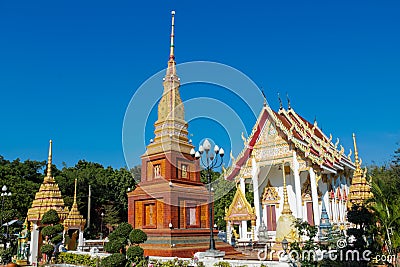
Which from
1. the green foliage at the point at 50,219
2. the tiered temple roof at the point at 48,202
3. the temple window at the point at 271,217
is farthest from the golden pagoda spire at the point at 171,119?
the temple window at the point at 271,217

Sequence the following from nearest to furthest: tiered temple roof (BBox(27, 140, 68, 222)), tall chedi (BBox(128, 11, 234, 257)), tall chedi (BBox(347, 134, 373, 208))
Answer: tall chedi (BBox(128, 11, 234, 257)) < tall chedi (BBox(347, 134, 373, 208)) < tiered temple roof (BBox(27, 140, 68, 222))

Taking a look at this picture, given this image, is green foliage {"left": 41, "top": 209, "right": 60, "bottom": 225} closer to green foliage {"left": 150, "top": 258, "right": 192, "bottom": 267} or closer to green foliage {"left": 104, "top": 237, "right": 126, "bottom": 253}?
green foliage {"left": 104, "top": 237, "right": 126, "bottom": 253}

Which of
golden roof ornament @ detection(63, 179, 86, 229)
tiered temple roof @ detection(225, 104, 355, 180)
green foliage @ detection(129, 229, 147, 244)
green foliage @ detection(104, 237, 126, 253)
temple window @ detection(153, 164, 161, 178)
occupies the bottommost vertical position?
green foliage @ detection(104, 237, 126, 253)

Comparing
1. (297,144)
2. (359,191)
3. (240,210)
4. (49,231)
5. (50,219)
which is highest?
(297,144)

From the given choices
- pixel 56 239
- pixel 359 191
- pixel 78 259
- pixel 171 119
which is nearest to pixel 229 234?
pixel 171 119

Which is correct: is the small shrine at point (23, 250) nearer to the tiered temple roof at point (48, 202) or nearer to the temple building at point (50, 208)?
the temple building at point (50, 208)

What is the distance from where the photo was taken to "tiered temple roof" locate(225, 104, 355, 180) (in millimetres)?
20375

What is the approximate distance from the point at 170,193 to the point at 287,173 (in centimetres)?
948

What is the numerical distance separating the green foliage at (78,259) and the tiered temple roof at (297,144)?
11002 millimetres

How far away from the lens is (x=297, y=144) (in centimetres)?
2023

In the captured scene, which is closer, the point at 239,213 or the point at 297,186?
the point at 297,186

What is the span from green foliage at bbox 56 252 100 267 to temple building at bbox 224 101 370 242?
8.83 m

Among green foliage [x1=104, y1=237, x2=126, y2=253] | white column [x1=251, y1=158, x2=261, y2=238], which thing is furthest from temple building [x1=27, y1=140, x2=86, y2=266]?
white column [x1=251, y1=158, x2=261, y2=238]

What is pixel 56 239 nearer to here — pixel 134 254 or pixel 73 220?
pixel 73 220
